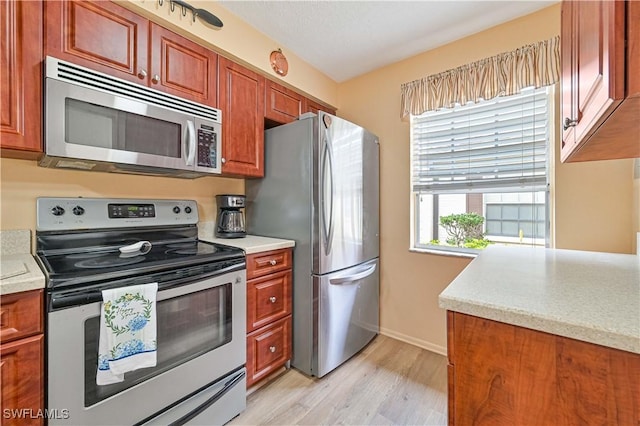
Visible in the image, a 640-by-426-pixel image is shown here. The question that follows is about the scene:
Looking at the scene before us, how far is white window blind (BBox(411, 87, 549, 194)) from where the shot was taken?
6.09 ft

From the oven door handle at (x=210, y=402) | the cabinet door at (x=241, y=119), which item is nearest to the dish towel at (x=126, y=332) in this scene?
the oven door handle at (x=210, y=402)

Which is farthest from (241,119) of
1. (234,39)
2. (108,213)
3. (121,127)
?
(108,213)

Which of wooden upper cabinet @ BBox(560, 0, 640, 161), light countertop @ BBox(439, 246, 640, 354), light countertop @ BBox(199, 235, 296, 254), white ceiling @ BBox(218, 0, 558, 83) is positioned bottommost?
light countertop @ BBox(439, 246, 640, 354)

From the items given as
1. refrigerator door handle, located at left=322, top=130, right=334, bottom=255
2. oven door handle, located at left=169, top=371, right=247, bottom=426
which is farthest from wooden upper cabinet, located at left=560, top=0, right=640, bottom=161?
oven door handle, located at left=169, top=371, right=247, bottom=426

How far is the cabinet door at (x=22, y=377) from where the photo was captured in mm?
884

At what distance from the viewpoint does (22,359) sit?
0.91 meters

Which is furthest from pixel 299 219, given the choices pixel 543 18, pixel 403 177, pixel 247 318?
pixel 543 18

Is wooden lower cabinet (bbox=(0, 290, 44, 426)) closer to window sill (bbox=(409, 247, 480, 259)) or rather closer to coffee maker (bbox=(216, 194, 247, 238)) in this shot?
coffee maker (bbox=(216, 194, 247, 238))

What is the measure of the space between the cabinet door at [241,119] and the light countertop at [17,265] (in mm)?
1022

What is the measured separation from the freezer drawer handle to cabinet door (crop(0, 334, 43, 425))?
1.42m

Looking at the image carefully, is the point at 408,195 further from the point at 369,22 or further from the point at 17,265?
the point at 17,265

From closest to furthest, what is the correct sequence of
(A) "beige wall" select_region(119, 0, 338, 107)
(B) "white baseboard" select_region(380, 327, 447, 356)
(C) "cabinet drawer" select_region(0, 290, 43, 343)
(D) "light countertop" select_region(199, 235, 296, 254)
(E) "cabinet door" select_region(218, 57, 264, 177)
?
(C) "cabinet drawer" select_region(0, 290, 43, 343) → (A) "beige wall" select_region(119, 0, 338, 107) → (D) "light countertop" select_region(199, 235, 296, 254) → (E) "cabinet door" select_region(218, 57, 264, 177) → (B) "white baseboard" select_region(380, 327, 447, 356)

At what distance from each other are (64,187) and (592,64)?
222 centimetres

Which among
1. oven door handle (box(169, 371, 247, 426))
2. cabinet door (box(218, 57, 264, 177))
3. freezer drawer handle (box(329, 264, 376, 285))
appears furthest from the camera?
freezer drawer handle (box(329, 264, 376, 285))
